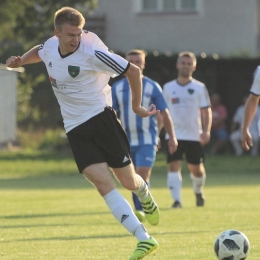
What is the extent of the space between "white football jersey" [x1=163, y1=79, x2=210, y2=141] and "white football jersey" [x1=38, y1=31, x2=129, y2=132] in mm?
5692

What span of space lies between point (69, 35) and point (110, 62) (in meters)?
0.42

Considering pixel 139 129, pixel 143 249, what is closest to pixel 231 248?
pixel 143 249

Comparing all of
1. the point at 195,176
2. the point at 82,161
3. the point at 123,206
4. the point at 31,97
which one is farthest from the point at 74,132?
the point at 31,97

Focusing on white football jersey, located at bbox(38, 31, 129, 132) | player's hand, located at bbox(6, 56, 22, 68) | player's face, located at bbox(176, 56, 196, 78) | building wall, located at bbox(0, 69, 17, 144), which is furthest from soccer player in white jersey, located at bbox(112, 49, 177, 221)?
building wall, located at bbox(0, 69, 17, 144)

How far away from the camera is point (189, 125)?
13.5m

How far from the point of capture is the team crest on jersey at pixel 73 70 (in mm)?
7603

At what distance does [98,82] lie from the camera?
774 cm

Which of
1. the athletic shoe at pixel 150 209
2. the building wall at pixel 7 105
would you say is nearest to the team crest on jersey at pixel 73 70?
the athletic shoe at pixel 150 209

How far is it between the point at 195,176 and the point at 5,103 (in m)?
16.3

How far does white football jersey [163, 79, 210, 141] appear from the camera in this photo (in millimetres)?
13438

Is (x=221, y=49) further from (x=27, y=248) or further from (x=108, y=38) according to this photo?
(x=27, y=248)

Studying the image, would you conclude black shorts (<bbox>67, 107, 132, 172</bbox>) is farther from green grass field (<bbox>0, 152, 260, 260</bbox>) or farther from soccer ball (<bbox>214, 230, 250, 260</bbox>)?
soccer ball (<bbox>214, 230, 250, 260</bbox>)

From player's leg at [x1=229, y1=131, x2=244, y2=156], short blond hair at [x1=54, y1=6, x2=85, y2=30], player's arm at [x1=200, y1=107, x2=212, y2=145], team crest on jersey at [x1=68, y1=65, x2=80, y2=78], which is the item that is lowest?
player's leg at [x1=229, y1=131, x2=244, y2=156]

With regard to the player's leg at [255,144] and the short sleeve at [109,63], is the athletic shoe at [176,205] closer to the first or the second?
the short sleeve at [109,63]
